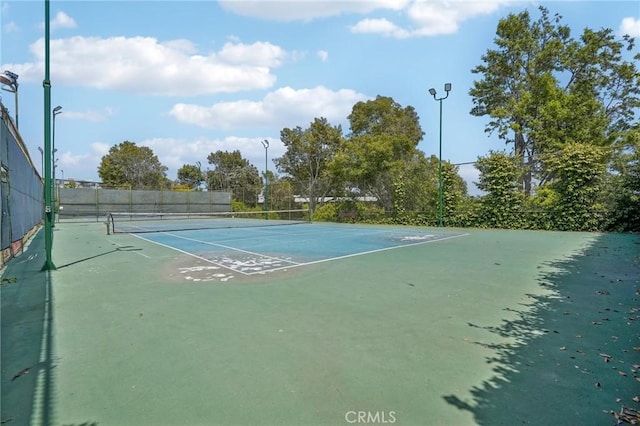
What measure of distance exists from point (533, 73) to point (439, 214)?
1231 centimetres

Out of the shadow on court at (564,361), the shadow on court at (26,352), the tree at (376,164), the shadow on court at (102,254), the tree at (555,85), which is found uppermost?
the tree at (555,85)

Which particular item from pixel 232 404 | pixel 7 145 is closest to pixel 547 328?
pixel 232 404

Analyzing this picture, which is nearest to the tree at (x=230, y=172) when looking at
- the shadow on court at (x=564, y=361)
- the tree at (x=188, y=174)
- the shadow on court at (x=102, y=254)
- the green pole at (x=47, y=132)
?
the tree at (x=188, y=174)

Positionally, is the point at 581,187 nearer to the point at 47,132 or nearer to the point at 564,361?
the point at 564,361

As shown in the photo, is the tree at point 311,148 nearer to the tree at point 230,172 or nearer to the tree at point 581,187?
the tree at point 230,172

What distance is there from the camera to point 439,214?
17938mm

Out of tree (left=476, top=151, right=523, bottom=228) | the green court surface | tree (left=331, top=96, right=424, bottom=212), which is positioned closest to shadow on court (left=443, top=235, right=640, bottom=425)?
the green court surface

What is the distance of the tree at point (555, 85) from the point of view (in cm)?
1936

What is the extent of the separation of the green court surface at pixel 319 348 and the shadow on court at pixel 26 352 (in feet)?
0.05

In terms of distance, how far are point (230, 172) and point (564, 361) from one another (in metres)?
46.8

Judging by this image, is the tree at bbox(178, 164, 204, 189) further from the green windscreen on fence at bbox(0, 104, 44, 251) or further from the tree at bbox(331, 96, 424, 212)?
the green windscreen on fence at bbox(0, 104, 44, 251)

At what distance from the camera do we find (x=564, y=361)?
2637 millimetres

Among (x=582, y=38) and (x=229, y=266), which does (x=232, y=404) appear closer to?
(x=229, y=266)

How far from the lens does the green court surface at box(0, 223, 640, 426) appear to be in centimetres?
205
